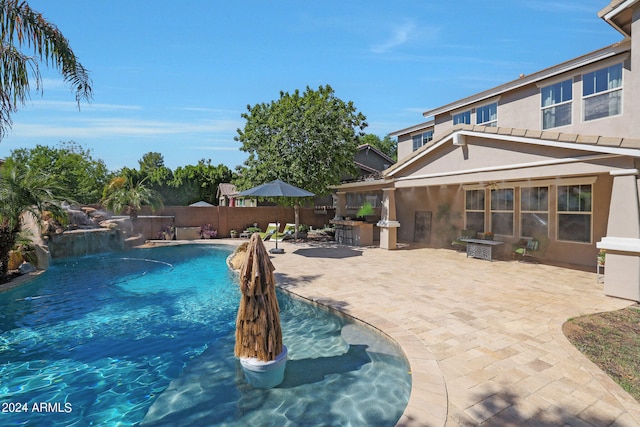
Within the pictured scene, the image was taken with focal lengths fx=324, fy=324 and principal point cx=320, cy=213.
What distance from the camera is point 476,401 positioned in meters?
3.57

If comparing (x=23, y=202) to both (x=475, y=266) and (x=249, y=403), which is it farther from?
(x=475, y=266)

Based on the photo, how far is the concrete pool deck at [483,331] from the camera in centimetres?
343

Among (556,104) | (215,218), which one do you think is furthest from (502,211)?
(215,218)

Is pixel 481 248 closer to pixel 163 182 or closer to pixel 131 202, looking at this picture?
pixel 131 202

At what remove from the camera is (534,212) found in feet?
42.2

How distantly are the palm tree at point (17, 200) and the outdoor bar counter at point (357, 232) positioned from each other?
12.6 meters

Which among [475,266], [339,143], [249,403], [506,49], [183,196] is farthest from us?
[183,196]

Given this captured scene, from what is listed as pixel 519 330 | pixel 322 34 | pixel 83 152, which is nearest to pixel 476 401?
pixel 519 330

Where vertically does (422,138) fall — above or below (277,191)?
above

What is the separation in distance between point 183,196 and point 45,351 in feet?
112

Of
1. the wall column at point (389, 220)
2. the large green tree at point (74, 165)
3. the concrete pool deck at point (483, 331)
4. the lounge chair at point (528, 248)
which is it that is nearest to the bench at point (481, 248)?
the concrete pool deck at point (483, 331)

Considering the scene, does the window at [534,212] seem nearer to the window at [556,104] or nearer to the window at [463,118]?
the window at [556,104]

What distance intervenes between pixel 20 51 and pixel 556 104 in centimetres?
1565

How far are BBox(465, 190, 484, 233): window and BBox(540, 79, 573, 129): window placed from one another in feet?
12.7
